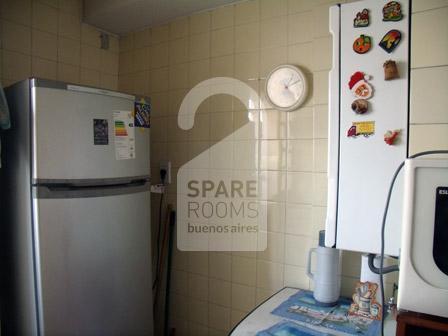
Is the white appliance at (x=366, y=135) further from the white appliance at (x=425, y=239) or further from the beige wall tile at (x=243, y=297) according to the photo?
the beige wall tile at (x=243, y=297)

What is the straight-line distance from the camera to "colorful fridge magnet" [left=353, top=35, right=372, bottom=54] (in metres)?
1.09

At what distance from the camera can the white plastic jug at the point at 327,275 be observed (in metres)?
1.43

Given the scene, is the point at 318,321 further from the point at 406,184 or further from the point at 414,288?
the point at 406,184

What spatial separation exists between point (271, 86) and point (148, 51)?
3.30 feet

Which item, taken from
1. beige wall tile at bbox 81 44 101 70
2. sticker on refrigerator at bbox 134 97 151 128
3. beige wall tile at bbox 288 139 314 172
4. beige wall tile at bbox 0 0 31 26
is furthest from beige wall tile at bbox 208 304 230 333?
beige wall tile at bbox 0 0 31 26

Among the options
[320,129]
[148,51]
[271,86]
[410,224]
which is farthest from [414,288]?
[148,51]

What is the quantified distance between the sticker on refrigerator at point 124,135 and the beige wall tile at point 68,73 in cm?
73

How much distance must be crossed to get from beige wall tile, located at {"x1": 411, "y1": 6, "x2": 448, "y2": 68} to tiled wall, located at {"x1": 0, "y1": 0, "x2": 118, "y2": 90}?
1947mm

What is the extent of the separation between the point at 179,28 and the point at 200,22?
0.56 ft

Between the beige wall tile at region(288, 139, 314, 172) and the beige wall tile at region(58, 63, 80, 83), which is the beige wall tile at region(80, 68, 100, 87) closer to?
the beige wall tile at region(58, 63, 80, 83)

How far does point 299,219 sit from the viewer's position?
1697mm

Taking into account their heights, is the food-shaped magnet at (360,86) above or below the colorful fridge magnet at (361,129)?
above

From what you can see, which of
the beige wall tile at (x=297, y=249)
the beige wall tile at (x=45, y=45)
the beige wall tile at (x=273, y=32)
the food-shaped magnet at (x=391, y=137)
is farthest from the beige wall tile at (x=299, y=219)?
the beige wall tile at (x=45, y=45)

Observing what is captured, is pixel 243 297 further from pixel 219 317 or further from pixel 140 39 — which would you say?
pixel 140 39
